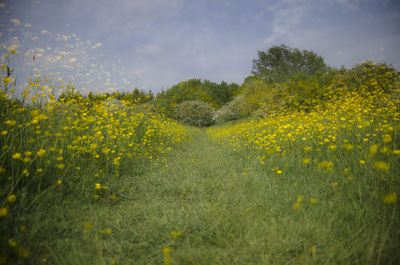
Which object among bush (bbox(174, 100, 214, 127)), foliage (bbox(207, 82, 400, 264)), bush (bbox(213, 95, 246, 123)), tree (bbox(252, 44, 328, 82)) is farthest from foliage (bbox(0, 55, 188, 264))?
tree (bbox(252, 44, 328, 82))

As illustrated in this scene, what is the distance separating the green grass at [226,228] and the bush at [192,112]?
73.9 feet

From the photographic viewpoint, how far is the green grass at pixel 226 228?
1.28 meters

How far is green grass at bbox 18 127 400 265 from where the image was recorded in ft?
4.21

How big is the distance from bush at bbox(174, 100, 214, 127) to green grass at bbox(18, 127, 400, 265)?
2252 centimetres

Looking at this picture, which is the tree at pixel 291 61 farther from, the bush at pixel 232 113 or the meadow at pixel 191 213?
the meadow at pixel 191 213

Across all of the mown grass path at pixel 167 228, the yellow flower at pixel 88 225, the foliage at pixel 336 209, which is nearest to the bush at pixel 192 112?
the foliage at pixel 336 209

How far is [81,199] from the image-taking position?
2.08m

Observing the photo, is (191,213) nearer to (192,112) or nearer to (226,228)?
(226,228)

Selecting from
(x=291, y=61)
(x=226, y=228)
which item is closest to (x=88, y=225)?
(x=226, y=228)

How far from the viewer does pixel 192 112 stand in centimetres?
2488

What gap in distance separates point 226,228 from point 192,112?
929 inches

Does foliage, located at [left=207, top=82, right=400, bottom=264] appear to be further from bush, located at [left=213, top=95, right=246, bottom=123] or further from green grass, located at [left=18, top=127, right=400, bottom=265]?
bush, located at [left=213, top=95, right=246, bottom=123]

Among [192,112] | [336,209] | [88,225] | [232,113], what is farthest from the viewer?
[192,112]

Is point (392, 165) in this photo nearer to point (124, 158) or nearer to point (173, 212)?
point (173, 212)
